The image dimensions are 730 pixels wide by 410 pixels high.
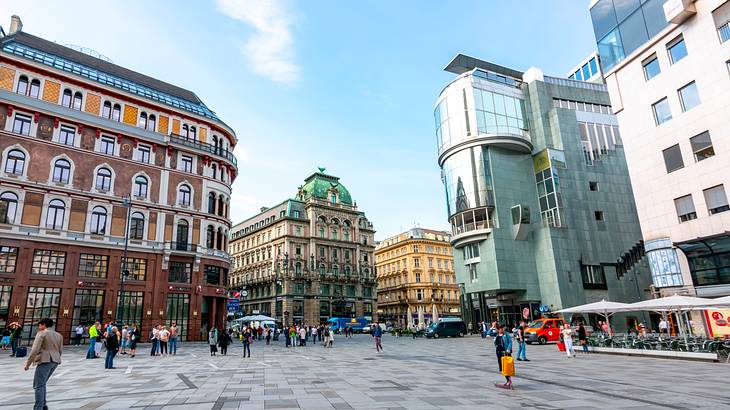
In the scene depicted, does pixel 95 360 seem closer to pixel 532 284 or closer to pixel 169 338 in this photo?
pixel 169 338

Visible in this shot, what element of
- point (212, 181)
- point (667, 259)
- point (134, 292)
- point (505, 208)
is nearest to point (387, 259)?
point (505, 208)

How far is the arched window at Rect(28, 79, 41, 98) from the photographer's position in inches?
1320

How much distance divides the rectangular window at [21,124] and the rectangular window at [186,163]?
11986 millimetres

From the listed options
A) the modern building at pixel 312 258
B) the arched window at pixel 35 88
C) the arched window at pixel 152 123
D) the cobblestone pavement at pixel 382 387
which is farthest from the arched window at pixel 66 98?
the modern building at pixel 312 258

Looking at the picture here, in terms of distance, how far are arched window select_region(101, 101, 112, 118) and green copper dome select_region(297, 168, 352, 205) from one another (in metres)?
44.5

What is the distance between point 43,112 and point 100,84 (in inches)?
213

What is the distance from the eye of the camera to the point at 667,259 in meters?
26.5

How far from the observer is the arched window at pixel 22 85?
33000mm

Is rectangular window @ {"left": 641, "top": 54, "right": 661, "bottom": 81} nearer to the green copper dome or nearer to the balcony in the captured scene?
the balcony

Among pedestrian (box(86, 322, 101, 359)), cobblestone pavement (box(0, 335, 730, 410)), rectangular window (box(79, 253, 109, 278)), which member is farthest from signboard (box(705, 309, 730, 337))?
rectangular window (box(79, 253, 109, 278))

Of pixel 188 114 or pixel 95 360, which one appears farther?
pixel 188 114

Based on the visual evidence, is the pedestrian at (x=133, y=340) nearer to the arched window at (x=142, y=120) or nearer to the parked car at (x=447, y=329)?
the arched window at (x=142, y=120)

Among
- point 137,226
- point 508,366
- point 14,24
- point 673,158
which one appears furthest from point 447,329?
point 14,24

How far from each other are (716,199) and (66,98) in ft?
157
